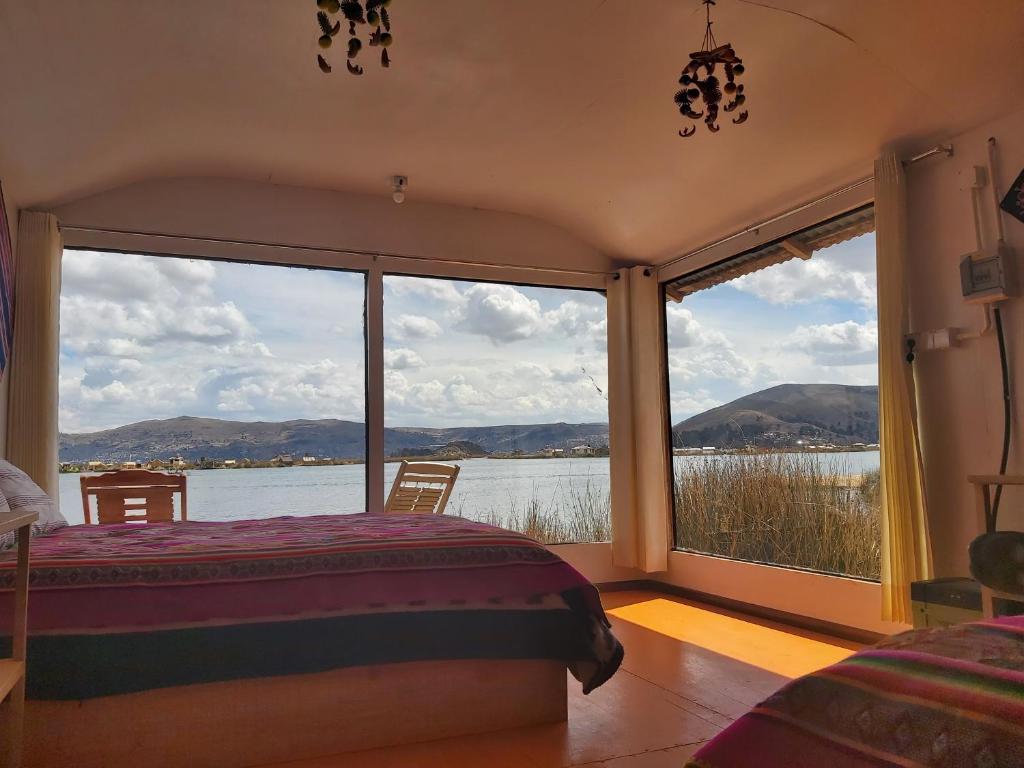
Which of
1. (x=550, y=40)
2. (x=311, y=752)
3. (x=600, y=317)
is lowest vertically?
(x=311, y=752)

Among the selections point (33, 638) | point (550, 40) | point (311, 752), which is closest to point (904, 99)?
point (550, 40)

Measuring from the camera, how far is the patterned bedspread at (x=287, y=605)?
6.61ft

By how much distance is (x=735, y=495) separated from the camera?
16.1 ft

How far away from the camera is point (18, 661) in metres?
1.63

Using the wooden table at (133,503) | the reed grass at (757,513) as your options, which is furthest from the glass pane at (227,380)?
the reed grass at (757,513)

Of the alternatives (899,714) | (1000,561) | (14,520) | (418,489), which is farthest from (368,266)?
(899,714)

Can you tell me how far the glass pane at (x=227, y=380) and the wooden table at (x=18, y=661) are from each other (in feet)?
10.1

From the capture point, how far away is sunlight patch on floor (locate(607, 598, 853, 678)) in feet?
11.1

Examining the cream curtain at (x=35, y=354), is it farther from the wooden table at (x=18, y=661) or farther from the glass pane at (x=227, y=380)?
the wooden table at (x=18, y=661)

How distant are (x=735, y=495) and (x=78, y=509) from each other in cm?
401

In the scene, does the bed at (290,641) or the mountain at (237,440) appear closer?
the bed at (290,641)

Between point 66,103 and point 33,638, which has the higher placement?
point 66,103

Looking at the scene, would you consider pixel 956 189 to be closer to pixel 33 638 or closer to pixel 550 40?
pixel 550 40

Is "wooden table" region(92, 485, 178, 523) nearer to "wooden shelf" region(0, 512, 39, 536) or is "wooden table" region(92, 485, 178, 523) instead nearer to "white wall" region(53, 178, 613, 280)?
"white wall" region(53, 178, 613, 280)
